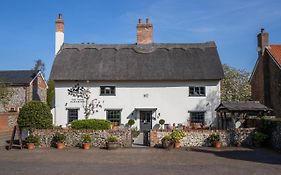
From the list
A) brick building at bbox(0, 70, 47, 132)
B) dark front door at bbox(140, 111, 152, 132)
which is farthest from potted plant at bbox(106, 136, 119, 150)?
brick building at bbox(0, 70, 47, 132)

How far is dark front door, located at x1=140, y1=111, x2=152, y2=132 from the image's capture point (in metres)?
29.2

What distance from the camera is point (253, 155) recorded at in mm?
16141

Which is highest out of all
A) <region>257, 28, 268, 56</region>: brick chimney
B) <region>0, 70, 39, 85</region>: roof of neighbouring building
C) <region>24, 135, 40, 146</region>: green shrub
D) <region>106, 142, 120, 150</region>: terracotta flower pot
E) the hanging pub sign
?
<region>257, 28, 268, 56</region>: brick chimney

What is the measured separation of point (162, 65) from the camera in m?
30.6

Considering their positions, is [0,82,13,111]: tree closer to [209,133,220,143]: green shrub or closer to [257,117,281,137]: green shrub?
[209,133,220,143]: green shrub

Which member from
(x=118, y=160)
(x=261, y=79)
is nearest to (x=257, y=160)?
(x=118, y=160)

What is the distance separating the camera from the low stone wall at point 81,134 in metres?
19.6

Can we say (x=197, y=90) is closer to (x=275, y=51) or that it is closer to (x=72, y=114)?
(x=275, y=51)

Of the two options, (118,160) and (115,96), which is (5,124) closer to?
(115,96)

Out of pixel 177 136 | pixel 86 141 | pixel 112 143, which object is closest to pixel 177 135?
pixel 177 136

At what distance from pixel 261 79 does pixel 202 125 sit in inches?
354

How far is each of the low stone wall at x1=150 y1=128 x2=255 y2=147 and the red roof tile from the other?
12.1 metres

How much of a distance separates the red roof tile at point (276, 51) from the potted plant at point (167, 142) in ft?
50.0

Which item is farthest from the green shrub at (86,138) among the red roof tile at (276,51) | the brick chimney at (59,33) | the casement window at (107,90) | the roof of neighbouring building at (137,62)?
the red roof tile at (276,51)
